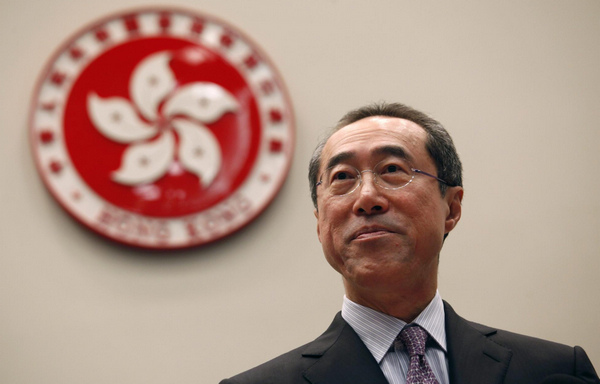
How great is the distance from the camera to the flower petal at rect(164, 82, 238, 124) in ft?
7.15

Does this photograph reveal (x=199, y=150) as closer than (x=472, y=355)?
No

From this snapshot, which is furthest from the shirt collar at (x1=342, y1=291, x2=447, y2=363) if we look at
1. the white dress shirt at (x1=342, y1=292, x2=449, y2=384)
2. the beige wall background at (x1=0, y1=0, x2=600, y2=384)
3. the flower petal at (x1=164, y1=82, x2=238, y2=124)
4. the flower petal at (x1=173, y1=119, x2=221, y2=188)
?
the flower petal at (x1=164, y1=82, x2=238, y2=124)

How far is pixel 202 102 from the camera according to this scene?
219cm

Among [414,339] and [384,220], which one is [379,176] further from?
[414,339]

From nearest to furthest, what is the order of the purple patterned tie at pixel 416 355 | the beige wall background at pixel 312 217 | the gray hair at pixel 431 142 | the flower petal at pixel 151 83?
1. the purple patterned tie at pixel 416 355
2. the gray hair at pixel 431 142
3. the beige wall background at pixel 312 217
4. the flower petal at pixel 151 83

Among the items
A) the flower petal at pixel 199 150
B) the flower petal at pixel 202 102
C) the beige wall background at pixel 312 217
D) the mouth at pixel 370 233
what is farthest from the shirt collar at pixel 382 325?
the flower petal at pixel 202 102

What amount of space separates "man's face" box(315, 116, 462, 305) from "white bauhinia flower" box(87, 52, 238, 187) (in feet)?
2.58

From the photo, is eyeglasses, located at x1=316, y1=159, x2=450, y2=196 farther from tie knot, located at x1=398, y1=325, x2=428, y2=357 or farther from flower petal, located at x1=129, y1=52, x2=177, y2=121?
flower petal, located at x1=129, y1=52, x2=177, y2=121

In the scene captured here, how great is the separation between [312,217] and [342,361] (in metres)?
0.96

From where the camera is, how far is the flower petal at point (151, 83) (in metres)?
2.16

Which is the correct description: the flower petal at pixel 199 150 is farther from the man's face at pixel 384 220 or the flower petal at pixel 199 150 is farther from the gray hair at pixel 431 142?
the man's face at pixel 384 220

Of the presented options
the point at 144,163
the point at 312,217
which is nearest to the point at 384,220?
the point at 312,217

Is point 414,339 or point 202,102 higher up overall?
point 202,102

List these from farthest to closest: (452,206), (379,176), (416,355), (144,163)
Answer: (144,163)
(452,206)
(379,176)
(416,355)
